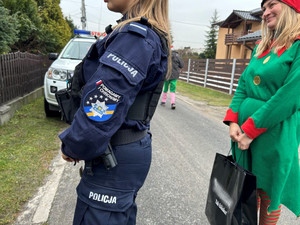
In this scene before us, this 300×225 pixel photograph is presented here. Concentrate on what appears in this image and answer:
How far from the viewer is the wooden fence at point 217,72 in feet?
39.5

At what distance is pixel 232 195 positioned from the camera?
5.15 ft

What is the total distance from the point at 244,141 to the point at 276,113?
0.90 ft

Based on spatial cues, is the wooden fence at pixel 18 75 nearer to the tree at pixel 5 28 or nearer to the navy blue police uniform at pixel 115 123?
the tree at pixel 5 28

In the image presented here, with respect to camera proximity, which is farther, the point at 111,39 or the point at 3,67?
the point at 3,67

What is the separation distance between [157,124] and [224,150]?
1.87 m

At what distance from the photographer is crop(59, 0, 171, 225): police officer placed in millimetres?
1097

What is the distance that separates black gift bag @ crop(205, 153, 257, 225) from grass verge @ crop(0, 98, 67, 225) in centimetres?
183

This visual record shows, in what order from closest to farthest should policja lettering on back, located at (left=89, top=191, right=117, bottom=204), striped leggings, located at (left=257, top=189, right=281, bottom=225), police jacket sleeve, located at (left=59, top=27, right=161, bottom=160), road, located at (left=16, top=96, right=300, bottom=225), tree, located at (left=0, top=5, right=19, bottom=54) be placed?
police jacket sleeve, located at (left=59, top=27, right=161, bottom=160), policja lettering on back, located at (left=89, top=191, right=117, bottom=204), striped leggings, located at (left=257, top=189, right=281, bottom=225), road, located at (left=16, top=96, right=300, bottom=225), tree, located at (left=0, top=5, right=19, bottom=54)

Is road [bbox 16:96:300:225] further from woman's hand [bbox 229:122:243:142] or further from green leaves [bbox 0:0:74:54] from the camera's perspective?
green leaves [bbox 0:0:74:54]

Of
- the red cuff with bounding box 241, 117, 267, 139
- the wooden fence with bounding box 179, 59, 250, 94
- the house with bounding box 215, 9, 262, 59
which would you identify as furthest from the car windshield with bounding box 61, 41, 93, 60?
the house with bounding box 215, 9, 262, 59

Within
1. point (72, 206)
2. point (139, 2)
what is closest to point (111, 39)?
point (139, 2)

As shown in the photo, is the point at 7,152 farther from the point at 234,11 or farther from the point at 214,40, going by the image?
the point at 214,40

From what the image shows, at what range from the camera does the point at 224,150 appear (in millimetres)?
4465

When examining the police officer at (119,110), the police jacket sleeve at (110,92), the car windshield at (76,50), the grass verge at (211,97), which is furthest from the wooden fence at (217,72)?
the police jacket sleeve at (110,92)
